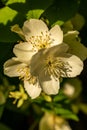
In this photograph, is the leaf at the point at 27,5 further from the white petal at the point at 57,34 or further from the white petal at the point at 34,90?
the white petal at the point at 34,90

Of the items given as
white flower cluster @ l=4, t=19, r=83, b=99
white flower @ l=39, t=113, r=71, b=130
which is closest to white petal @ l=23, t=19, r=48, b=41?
white flower cluster @ l=4, t=19, r=83, b=99

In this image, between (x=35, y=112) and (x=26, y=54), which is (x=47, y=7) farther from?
(x=35, y=112)

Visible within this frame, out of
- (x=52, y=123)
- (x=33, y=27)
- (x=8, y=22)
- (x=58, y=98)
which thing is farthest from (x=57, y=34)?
(x=52, y=123)

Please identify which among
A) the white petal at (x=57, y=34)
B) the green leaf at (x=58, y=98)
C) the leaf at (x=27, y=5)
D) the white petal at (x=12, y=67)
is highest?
the leaf at (x=27, y=5)

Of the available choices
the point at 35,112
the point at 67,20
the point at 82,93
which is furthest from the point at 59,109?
the point at 67,20

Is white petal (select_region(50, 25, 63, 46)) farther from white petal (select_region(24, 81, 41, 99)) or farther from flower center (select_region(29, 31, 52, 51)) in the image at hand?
white petal (select_region(24, 81, 41, 99))

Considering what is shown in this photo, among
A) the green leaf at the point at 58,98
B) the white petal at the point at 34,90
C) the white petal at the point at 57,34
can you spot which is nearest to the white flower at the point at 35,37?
the white petal at the point at 57,34
